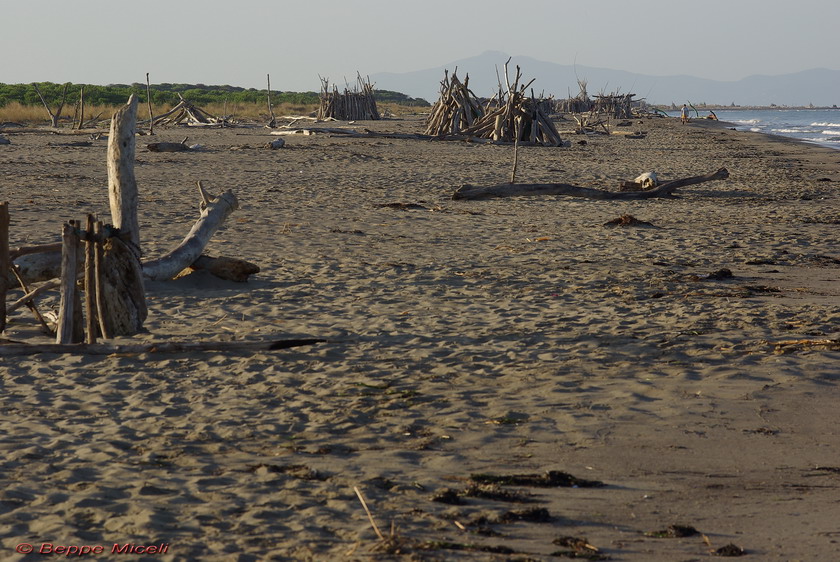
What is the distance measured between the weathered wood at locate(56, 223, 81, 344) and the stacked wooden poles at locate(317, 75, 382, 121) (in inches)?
1330

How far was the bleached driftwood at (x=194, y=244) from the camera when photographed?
6992mm

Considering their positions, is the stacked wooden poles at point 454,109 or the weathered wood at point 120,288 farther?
the stacked wooden poles at point 454,109

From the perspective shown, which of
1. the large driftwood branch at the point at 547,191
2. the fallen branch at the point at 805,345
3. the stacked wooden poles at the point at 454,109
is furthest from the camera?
the stacked wooden poles at the point at 454,109

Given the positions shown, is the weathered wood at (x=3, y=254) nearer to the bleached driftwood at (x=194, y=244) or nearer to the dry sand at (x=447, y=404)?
the dry sand at (x=447, y=404)

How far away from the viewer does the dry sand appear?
3.19 m

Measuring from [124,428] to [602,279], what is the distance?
14.9ft

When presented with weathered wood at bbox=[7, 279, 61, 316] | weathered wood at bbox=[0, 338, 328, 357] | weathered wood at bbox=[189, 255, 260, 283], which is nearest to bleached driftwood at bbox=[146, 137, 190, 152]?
weathered wood at bbox=[189, 255, 260, 283]

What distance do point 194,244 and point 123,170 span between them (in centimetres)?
93

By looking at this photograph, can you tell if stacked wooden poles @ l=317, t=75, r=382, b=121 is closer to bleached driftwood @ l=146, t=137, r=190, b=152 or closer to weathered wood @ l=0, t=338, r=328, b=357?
bleached driftwood @ l=146, t=137, r=190, b=152

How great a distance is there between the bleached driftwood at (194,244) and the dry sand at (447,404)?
154 millimetres

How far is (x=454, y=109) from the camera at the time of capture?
2812 cm

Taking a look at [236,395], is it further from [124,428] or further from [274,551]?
[274,551]

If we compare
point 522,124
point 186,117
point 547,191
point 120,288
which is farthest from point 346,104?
point 120,288

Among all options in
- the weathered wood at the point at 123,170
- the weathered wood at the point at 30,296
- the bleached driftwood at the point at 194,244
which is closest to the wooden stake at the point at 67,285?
the weathered wood at the point at 30,296
